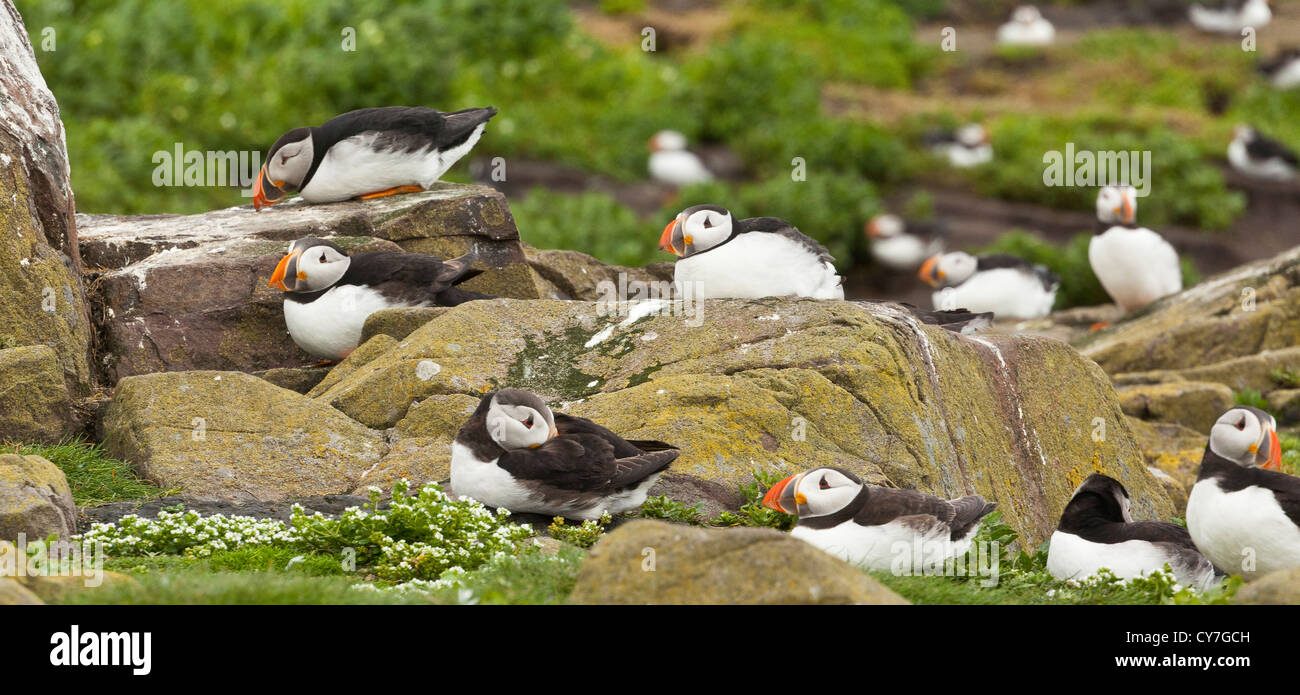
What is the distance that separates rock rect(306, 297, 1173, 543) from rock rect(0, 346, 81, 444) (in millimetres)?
1533

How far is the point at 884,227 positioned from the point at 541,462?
55.8 feet

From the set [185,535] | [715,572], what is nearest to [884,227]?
[185,535]

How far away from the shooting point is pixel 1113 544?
773cm

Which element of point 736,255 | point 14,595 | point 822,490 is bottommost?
point 14,595

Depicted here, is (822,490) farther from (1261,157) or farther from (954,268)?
(1261,157)

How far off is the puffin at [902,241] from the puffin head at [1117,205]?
6257 mm

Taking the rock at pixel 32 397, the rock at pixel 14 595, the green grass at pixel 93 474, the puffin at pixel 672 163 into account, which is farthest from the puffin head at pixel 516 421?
the puffin at pixel 672 163

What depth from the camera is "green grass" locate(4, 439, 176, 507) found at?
27.1 ft

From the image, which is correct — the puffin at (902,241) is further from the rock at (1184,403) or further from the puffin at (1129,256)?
the rock at (1184,403)

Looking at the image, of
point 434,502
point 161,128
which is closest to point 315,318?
point 434,502

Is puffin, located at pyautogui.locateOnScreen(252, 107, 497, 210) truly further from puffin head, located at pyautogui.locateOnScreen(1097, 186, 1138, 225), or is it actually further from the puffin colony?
puffin head, located at pyautogui.locateOnScreen(1097, 186, 1138, 225)

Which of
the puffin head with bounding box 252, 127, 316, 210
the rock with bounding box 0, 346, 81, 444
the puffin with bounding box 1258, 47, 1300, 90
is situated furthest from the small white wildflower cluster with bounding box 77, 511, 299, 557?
the puffin with bounding box 1258, 47, 1300, 90

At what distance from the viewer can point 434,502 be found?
292 inches

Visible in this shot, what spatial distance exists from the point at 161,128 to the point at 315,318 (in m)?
14.4
